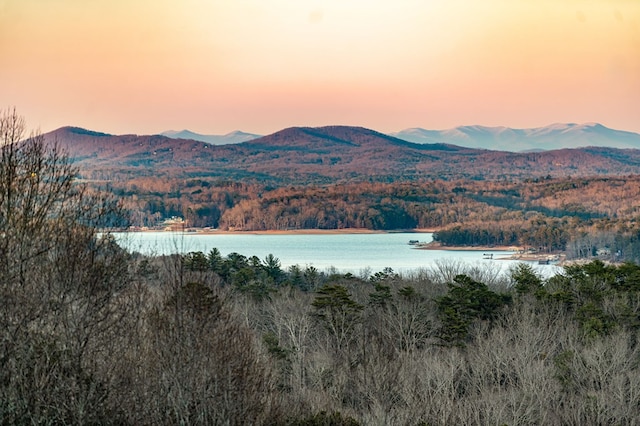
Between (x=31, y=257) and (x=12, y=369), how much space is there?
8.61ft

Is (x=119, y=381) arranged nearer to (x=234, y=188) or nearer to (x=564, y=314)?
(x=564, y=314)

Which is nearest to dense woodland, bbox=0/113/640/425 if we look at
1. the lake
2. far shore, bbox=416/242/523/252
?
the lake

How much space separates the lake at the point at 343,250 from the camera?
73.2 meters

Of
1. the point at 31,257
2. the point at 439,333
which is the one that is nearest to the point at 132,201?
the point at 439,333

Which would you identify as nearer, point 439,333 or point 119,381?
point 119,381

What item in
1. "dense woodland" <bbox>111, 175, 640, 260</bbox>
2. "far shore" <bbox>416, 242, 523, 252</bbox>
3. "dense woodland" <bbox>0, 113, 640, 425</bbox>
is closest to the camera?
"dense woodland" <bbox>0, 113, 640, 425</bbox>

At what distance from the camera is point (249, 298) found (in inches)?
1425

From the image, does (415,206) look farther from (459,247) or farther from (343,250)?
(343,250)

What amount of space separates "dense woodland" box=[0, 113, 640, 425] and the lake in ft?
107

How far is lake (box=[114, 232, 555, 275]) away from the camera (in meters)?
73.2

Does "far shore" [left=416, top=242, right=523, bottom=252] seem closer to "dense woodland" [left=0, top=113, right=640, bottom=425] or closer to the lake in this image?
the lake

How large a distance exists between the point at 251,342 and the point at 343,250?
7669cm

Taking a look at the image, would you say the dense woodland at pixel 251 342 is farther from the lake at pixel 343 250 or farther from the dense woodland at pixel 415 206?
the dense woodland at pixel 415 206

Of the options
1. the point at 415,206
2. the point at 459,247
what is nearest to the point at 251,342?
the point at 459,247
